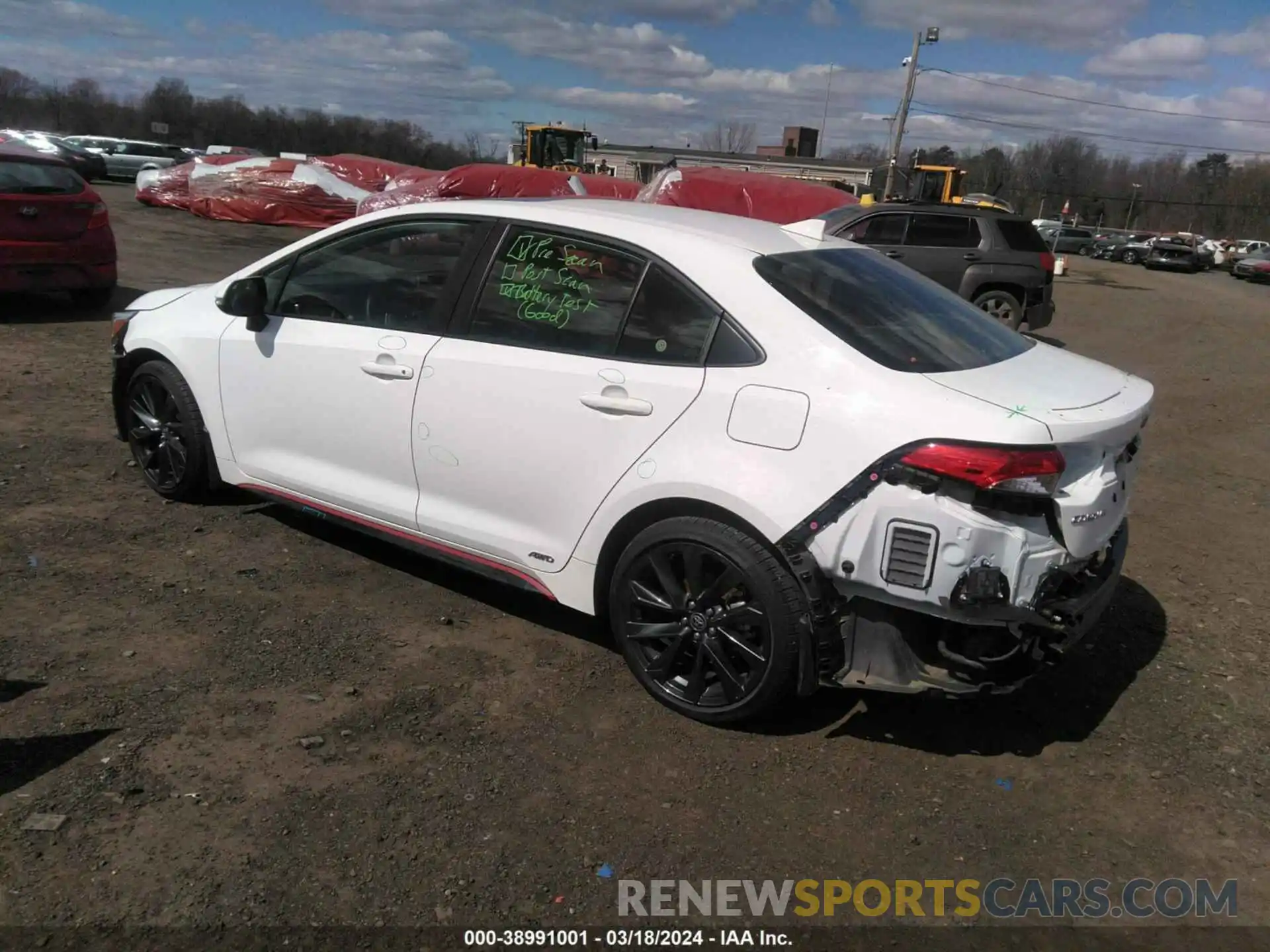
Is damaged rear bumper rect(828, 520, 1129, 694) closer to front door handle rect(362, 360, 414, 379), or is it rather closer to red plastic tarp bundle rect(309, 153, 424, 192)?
front door handle rect(362, 360, 414, 379)

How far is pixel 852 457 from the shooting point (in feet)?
9.41

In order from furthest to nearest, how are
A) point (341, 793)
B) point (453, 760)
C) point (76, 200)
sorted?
point (76, 200) < point (453, 760) < point (341, 793)

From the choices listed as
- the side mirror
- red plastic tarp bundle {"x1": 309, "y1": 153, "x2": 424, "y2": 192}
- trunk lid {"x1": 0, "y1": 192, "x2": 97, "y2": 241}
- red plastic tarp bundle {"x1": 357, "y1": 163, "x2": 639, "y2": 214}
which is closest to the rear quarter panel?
the side mirror

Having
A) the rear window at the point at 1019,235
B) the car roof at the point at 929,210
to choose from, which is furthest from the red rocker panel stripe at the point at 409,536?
the rear window at the point at 1019,235

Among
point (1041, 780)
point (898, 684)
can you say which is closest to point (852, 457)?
point (898, 684)

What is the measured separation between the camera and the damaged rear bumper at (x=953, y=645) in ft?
9.63

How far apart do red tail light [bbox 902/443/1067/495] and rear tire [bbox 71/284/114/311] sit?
389 inches

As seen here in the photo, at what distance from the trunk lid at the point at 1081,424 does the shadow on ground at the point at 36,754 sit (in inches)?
114

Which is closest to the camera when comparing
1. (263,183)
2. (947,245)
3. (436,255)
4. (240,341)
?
(436,255)

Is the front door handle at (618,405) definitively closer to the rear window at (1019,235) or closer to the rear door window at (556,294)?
the rear door window at (556,294)

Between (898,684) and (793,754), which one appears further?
(793,754)

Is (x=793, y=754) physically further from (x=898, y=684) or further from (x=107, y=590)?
(x=107, y=590)

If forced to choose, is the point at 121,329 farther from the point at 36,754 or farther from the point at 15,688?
the point at 36,754

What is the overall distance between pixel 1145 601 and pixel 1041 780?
1861 millimetres
